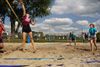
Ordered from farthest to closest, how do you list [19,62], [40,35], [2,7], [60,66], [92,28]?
[2,7] → [40,35] → [92,28] → [19,62] → [60,66]

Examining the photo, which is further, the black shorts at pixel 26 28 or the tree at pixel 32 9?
the tree at pixel 32 9

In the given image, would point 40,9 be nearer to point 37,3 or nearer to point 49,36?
point 37,3

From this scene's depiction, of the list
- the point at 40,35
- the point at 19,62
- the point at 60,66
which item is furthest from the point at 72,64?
the point at 40,35

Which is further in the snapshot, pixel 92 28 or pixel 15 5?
pixel 15 5

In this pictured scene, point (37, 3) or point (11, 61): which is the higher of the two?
point (37, 3)

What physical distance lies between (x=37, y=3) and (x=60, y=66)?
47617mm

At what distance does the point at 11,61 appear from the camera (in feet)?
44.1

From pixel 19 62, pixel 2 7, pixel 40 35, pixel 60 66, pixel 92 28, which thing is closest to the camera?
pixel 60 66

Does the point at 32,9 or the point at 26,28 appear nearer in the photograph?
the point at 26,28

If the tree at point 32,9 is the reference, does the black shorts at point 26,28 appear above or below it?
below

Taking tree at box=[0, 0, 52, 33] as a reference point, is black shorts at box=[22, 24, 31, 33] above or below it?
below

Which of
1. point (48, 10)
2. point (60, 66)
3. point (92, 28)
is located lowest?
point (60, 66)

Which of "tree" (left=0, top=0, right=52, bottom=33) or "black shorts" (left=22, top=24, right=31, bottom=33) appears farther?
"tree" (left=0, top=0, right=52, bottom=33)

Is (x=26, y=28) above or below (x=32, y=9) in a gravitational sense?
below
